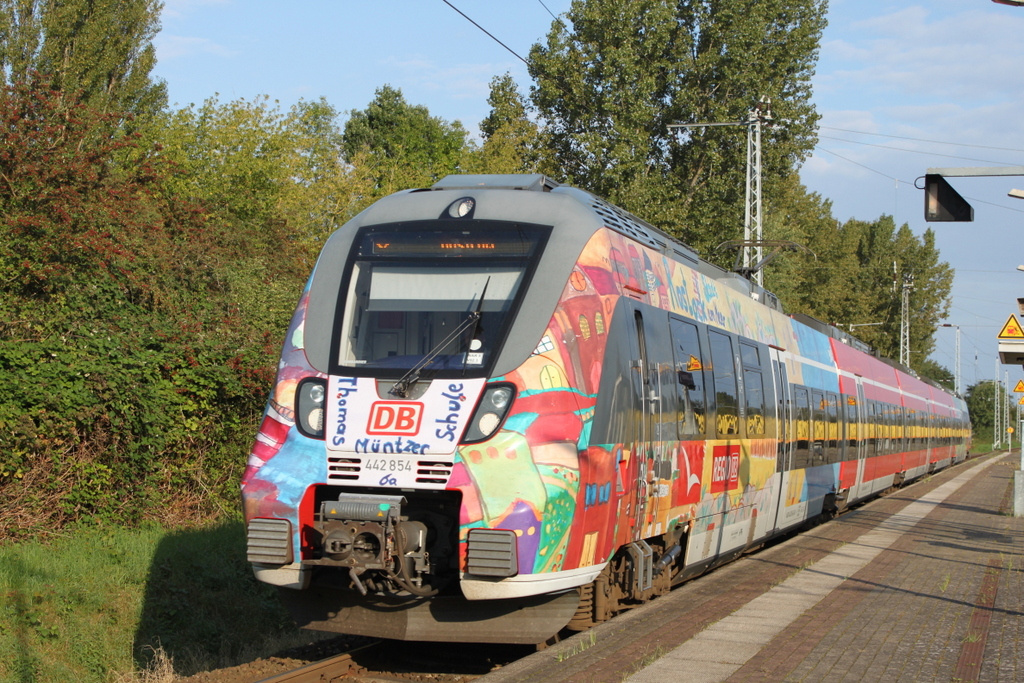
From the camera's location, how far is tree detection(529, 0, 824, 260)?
33438 millimetres

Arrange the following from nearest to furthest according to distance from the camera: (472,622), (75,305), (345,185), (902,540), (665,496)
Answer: (472,622), (665,496), (75,305), (902,540), (345,185)

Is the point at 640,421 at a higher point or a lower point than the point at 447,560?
higher

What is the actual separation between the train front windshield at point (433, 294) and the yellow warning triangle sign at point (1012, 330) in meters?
12.8

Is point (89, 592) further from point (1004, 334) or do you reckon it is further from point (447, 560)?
point (1004, 334)

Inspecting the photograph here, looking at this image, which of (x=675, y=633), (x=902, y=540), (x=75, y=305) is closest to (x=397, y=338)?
(x=675, y=633)

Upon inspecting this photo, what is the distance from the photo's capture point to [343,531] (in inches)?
267

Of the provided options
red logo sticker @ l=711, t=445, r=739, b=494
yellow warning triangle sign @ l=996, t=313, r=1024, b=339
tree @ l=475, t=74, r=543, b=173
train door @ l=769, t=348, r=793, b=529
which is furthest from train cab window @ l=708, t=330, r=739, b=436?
tree @ l=475, t=74, r=543, b=173

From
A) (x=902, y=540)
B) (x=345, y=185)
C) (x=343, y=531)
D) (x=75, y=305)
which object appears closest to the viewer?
(x=343, y=531)

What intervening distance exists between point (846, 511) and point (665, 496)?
14209mm

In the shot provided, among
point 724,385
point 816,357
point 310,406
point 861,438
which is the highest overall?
point 816,357

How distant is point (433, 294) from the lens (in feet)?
24.9

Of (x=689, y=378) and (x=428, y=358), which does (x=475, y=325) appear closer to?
(x=428, y=358)

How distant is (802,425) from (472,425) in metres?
9.27

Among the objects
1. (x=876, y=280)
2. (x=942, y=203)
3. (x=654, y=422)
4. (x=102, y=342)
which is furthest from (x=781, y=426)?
(x=876, y=280)
